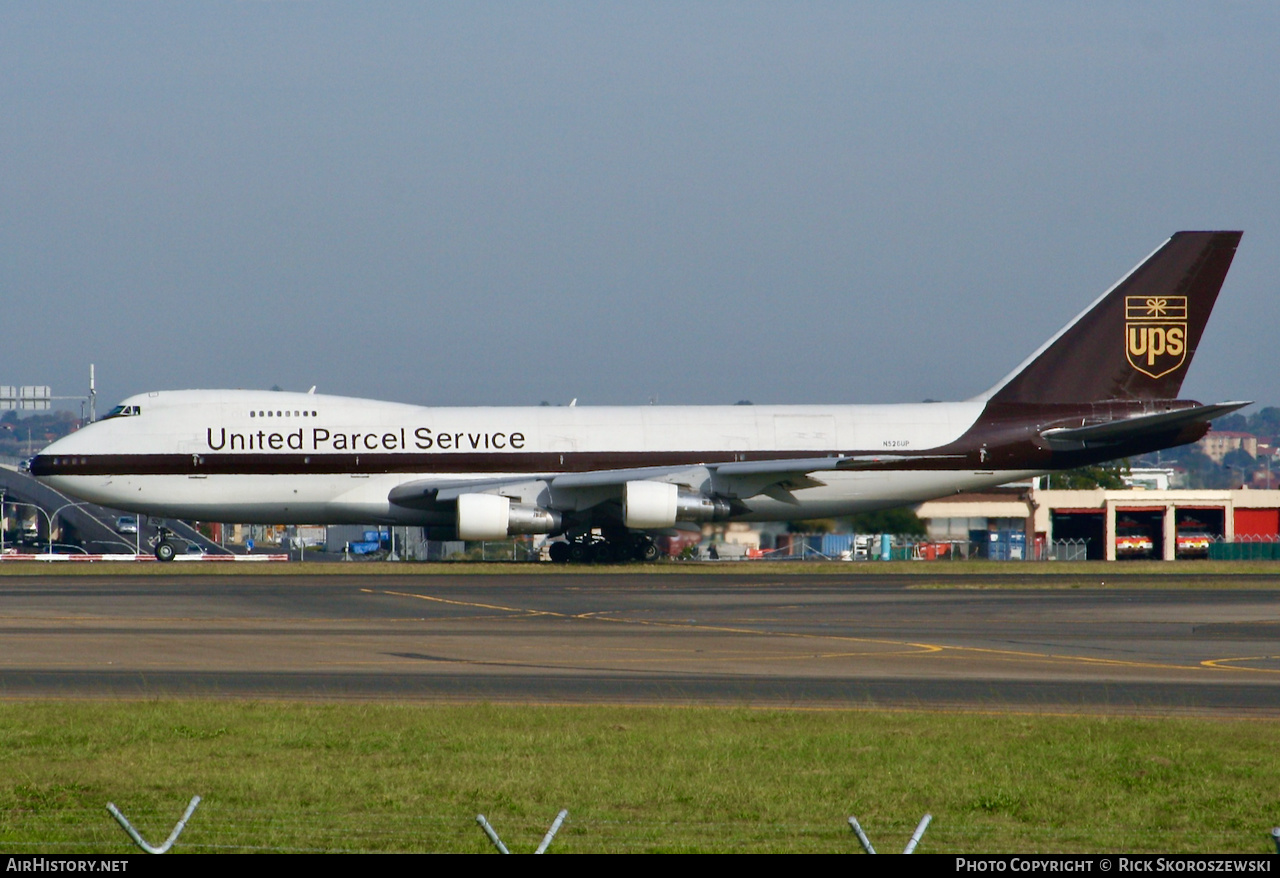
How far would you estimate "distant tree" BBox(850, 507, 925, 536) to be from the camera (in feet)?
152

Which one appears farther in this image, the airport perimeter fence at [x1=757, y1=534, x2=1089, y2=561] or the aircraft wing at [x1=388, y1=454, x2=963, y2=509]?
the airport perimeter fence at [x1=757, y1=534, x2=1089, y2=561]

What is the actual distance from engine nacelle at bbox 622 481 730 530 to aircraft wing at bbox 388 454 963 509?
2.11 feet

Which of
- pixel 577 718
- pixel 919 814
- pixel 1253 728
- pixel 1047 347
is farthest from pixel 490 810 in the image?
pixel 1047 347

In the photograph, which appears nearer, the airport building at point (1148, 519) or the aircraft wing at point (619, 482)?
the aircraft wing at point (619, 482)

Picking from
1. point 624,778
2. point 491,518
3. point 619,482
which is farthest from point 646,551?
point 624,778

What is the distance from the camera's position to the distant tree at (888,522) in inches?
1820

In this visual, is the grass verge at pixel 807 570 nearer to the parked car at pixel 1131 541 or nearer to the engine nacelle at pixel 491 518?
the engine nacelle at pixel 491 518

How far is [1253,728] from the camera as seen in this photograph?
44.7 ft

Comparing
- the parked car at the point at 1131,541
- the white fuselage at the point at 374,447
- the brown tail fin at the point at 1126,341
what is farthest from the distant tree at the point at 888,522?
the parked car at the point at 1131,541

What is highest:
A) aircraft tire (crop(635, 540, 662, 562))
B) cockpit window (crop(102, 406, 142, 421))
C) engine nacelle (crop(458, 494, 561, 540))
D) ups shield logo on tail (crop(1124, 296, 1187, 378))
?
ups shield logo on tail (crop(1124, 296, 1187, 378))

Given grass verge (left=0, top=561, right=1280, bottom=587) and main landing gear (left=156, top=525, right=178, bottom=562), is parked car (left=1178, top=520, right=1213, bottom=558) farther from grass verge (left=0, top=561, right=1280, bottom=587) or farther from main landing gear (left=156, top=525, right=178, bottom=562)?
main landing gear (left=156, top=525, right=178, bottom=562)

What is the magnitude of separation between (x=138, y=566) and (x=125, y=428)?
4820 millimetres

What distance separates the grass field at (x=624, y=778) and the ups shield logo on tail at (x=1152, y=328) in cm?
3264

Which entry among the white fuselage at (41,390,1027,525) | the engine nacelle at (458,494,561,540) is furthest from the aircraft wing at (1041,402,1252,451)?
the engine nacelle at (458,494,561,540)
